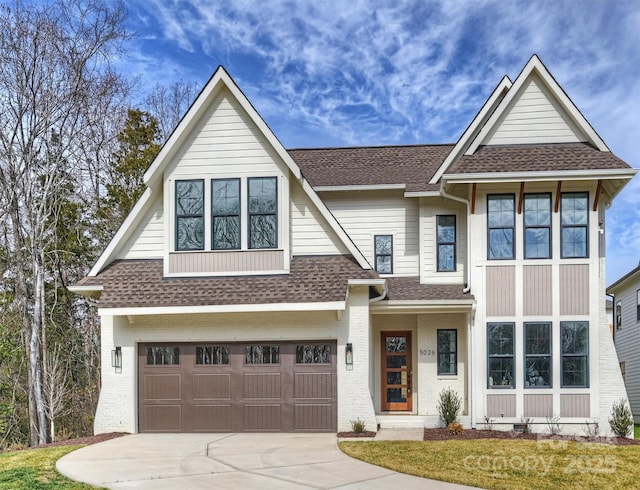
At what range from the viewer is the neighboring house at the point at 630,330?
2278 cm

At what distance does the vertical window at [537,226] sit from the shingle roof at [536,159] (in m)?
0.86

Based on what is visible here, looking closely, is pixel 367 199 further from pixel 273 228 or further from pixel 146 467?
pixel 146 467

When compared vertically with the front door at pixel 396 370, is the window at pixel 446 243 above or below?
above

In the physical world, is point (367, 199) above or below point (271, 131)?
below

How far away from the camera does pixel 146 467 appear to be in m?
9.49

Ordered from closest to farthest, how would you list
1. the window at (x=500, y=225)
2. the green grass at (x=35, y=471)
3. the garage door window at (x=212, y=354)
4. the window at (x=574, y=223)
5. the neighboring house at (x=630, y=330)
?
the green grass at (x=35, y=471) < the garage door window at (x=212, y=354) < the window at (x=574, y=223) < the window at (x=500, y=225) < the neighboring house at (x=630, y=330)

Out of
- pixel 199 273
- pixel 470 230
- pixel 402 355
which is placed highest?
pixel 470 230

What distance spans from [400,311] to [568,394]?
449 cm

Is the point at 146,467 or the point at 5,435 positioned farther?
the point at 5,435

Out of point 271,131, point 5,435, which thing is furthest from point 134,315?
point 5,435

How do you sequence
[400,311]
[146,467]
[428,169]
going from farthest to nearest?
[428,169]
[400,311]
[146,467]

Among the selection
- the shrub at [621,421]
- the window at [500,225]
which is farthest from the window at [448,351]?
the shrub at [621,421]

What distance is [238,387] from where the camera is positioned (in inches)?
532

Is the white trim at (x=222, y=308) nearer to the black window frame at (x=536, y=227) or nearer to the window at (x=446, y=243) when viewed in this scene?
the window at (x=446, y=243)
